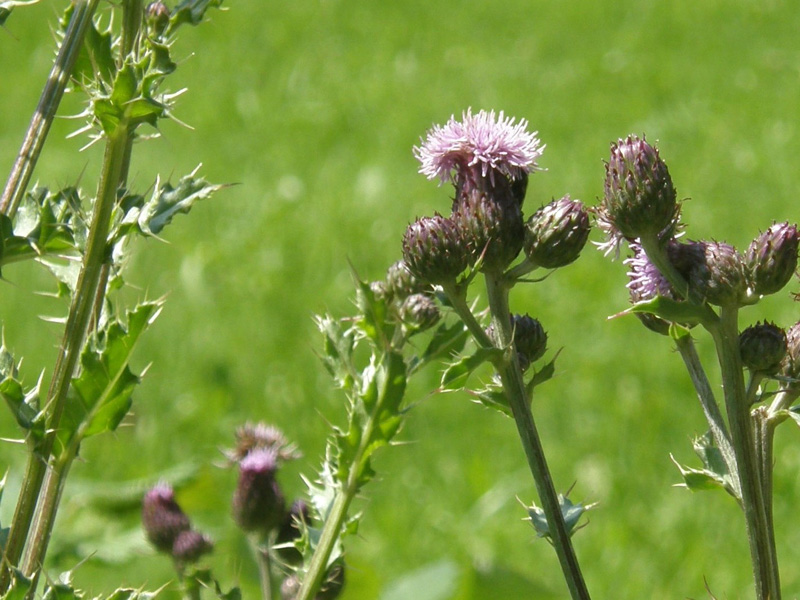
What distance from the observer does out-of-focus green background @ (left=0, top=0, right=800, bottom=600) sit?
13.9 ft

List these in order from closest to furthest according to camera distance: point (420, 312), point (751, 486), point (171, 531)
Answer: point (751, 486), point (420, 312), point (171, 531)

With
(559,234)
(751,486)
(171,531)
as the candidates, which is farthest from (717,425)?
(171,531)

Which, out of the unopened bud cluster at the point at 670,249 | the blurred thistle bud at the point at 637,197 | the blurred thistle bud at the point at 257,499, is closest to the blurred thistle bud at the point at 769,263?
the unopened bud cluster at the point at 670,249

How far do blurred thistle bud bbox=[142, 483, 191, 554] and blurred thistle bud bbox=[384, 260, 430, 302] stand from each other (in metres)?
0.82

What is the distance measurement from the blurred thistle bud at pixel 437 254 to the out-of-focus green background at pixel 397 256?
16 cm

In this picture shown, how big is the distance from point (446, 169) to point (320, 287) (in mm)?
4743

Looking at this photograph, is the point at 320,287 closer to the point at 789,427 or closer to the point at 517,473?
the point at 517,473

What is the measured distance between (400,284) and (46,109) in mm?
577

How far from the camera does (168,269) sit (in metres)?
6.77

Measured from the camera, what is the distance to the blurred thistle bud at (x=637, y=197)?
1315mm

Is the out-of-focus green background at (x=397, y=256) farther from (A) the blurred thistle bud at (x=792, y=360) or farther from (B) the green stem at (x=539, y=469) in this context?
(A) the blurred thistle bud at (x=792, y=360)

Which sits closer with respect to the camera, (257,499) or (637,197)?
(637,197)

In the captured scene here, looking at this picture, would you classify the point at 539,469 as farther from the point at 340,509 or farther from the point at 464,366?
the point at 340,509

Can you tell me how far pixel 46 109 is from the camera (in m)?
1.32
